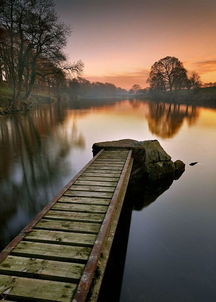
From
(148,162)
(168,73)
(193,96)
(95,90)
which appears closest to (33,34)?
(148,162)

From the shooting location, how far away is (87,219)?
404cm

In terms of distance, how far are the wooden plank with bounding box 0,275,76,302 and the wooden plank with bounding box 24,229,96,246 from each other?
76 cm

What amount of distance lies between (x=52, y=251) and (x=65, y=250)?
19 cm

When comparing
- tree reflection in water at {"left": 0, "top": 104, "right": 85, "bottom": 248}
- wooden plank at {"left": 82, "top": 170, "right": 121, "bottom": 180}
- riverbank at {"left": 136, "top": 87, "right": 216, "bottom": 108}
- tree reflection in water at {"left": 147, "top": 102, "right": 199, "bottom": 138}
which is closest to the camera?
tree reflection in water at {"left": 0, "top": 104, "right": 85, "bottom": 248}

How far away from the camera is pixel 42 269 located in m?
2.85

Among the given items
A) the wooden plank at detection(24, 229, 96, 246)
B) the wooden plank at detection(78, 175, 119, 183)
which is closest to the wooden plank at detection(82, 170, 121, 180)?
the wooden plank at detection(78, 175, 119, 183)

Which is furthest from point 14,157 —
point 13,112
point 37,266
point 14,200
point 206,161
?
point 13,112

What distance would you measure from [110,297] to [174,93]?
2862 inches

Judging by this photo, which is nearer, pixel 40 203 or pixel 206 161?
pixel 40 203

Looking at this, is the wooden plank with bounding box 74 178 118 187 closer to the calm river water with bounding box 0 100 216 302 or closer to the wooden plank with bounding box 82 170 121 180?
the wooden plank with bounding box 82 170 121 180

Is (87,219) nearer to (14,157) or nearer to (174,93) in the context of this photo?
(14,157)

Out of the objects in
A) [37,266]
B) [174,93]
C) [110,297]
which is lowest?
[110,297]

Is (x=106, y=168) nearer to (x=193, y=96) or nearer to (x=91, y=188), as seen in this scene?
(x=91, y=188)

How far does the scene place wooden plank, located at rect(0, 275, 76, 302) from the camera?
2451 millimetres
